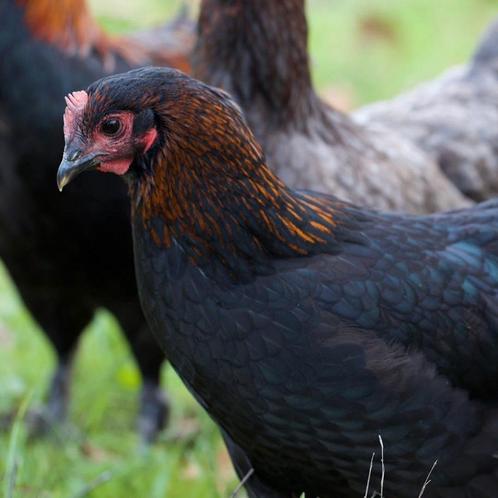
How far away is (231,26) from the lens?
125 inches

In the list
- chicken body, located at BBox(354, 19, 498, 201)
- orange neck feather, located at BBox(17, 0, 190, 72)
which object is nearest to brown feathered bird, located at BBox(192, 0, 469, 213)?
orange neck feather, located at BBox(17, 0, 190, 72)

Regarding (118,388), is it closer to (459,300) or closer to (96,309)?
(96,309)

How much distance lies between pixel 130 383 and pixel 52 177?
131cm

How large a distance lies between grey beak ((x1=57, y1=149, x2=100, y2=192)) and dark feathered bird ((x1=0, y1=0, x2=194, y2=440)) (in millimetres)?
1114

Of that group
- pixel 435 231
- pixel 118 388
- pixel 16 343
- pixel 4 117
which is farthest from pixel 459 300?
pixel 16 343

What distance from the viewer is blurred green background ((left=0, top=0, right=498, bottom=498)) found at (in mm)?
3311

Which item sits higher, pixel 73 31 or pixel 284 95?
pixel 73 31

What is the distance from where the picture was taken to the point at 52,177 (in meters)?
3.32

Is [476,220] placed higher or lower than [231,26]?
lower

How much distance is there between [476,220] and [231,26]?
1.07 m

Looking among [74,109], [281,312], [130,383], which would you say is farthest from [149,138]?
[130,383]

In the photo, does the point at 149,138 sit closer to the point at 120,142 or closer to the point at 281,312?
the point at 120,142

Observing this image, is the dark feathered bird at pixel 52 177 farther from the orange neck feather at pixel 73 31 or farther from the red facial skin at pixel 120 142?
the red facial skin at pixel 120 142

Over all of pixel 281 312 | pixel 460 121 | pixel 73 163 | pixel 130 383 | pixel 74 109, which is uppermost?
pixel 74 109
